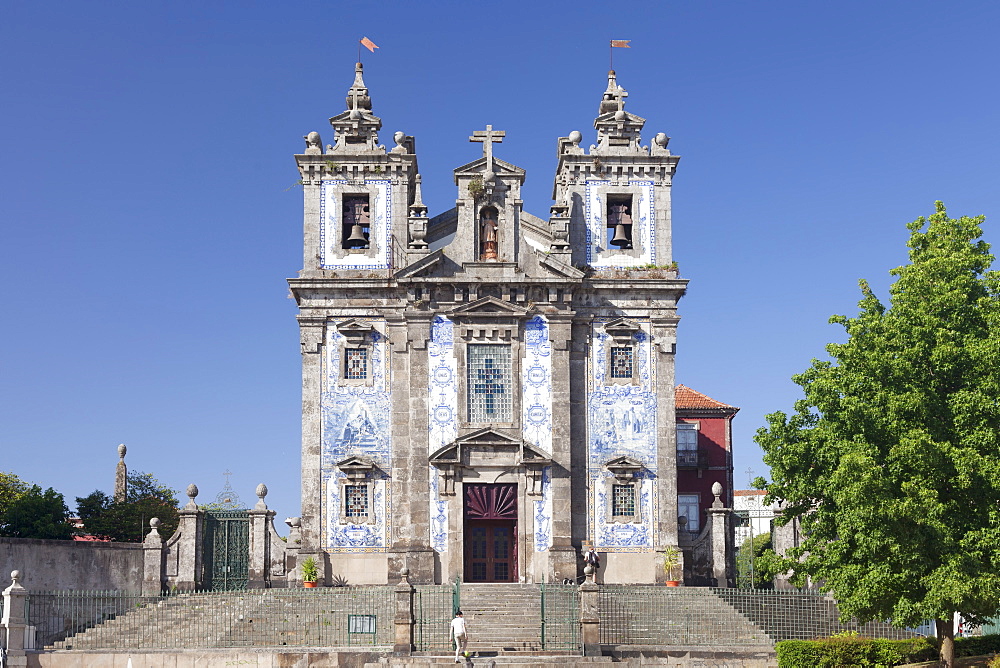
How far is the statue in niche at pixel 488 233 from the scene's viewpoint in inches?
1451

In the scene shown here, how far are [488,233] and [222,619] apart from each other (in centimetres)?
1361

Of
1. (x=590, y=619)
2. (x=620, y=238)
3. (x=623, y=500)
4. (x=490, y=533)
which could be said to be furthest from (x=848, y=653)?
(x=620, y=238)

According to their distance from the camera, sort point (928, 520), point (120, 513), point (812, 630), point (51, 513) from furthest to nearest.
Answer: point (120, 513)
point (51, 513)
point (812, 630)
point (928, 520)

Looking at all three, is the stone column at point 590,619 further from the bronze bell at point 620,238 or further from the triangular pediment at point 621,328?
the bronze bell at point 620,238

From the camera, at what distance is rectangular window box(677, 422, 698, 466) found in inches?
1868

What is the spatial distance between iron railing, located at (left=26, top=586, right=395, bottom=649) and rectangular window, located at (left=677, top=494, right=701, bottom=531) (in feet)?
60.7

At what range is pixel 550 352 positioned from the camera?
36156mm

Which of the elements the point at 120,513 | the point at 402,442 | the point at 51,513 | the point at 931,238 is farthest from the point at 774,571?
the point at 120,513

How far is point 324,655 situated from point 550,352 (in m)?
12.0

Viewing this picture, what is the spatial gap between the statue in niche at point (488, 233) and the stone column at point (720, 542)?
949 cm

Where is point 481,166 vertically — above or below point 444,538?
above

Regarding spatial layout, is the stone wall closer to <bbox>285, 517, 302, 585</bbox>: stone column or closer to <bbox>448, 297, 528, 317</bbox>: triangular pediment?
<bbox>285, 517, 302, 585</bbox>: stone column

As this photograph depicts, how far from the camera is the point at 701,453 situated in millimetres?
47812

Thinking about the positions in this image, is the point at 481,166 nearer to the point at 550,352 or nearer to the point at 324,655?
the point at 550,352
